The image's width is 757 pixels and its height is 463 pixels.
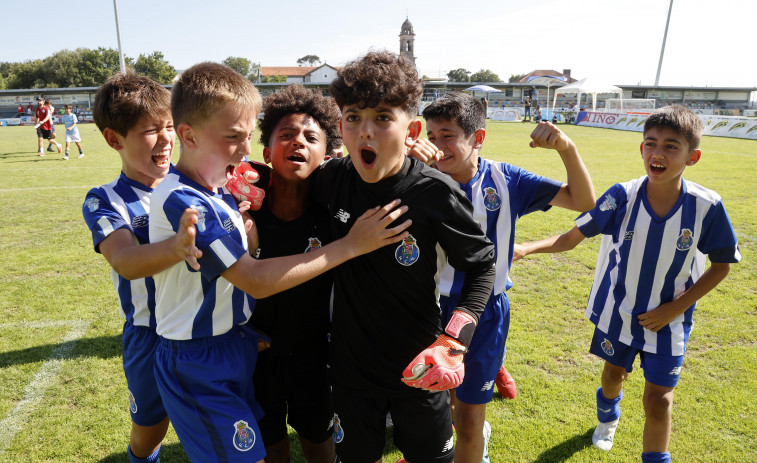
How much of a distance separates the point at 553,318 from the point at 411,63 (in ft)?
11.7

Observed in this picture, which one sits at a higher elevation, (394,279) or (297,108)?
(297,108)

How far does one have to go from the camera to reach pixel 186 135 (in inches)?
69.0

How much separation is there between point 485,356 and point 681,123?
5.75 feet

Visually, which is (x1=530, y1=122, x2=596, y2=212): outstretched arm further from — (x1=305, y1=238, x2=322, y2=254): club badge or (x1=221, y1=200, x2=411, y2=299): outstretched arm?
(x1=305, y1=238, x2=322, y2=254): club badge

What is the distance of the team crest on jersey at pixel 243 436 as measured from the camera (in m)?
1.80

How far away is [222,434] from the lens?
1792 millimetres

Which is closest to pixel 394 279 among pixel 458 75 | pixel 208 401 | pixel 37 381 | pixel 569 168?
pixel 208 401

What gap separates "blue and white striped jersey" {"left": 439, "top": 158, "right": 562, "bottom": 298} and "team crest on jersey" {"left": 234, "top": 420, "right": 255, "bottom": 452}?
4.09 feet

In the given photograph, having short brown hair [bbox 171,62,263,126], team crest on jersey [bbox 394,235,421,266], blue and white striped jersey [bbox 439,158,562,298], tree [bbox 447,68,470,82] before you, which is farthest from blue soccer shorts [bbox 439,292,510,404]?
tree [bbox 447,68,470,82]

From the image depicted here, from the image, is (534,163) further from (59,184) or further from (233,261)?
(233,261)

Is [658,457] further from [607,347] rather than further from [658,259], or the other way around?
[658,259]

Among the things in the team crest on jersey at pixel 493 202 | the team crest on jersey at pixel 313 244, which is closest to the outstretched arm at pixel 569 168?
the team crest on jersey at pixel 493 202

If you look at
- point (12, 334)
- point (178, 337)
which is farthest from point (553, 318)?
point (12, 334)

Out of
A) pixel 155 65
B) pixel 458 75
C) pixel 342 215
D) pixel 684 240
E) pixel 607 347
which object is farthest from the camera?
pixel 458 75
